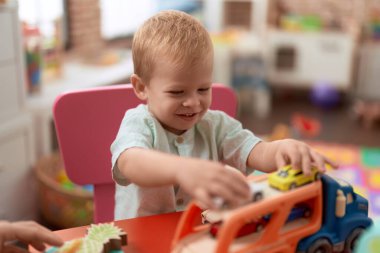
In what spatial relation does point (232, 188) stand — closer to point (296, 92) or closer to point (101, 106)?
point (101, 106)

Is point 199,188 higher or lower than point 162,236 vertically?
higher

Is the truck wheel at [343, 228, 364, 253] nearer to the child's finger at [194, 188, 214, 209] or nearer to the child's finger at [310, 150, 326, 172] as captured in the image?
the child's finger at [310, 150, 326, 172]

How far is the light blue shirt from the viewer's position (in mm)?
806

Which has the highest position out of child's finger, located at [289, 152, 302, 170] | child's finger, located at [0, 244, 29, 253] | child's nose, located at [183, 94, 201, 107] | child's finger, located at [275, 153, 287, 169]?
child's nose, located at [183, 94, 201, 107]

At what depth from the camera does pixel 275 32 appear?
3926 mm

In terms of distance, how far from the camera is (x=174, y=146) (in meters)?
0.84

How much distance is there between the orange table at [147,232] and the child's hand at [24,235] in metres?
0.08

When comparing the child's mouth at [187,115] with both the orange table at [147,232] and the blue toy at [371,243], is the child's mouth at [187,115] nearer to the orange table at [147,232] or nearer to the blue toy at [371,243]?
the orange table at [147,232]

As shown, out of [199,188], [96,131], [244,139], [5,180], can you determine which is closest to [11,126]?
[5,180]

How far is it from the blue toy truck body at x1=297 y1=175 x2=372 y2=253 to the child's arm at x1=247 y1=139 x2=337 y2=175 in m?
0.03

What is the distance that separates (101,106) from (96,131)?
0.05 meters

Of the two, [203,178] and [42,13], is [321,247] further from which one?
[42,13]

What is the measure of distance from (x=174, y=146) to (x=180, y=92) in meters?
0.12

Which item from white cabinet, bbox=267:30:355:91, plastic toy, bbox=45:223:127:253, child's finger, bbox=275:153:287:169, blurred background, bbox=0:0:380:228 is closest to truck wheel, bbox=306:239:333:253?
child's finger, bbox=275:153:287:169
